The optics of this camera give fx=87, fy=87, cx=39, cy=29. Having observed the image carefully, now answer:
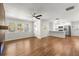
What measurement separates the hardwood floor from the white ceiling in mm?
564

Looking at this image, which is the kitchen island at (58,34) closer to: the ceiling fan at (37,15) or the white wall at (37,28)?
the white wall at (37,28)

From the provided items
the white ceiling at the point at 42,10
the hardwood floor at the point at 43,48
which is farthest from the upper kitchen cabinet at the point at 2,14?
the hardwood floor at the point at 43,48

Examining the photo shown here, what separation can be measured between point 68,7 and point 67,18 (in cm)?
27

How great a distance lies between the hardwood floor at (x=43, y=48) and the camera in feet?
6.62

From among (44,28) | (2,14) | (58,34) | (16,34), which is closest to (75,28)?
(58,34)

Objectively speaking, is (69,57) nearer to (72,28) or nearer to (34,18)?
(72,28)

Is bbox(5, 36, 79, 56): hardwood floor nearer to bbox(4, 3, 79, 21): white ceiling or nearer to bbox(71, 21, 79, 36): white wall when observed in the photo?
bbox(71, 21, 79, 36): white wall

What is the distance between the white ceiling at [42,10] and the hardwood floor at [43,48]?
564mm

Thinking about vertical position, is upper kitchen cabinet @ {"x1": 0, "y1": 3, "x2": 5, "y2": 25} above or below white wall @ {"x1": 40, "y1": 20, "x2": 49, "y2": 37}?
above

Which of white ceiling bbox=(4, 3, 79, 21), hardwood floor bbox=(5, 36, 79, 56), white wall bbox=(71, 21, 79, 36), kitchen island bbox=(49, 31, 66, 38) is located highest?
white ceiling bbox=(4, 3, 79, 21)

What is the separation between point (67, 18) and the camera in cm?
215

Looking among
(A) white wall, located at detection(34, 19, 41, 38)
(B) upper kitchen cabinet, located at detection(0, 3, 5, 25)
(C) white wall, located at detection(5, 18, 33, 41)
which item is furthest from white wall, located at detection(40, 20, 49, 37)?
(B) upper kitchen cabinet, located at detection(0, 3, 5, 25)

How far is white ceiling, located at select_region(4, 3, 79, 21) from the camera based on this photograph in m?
2.02

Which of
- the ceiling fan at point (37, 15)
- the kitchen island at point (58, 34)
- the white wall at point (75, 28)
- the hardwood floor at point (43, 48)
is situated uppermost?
the ceiling fan at point (37, 15)
